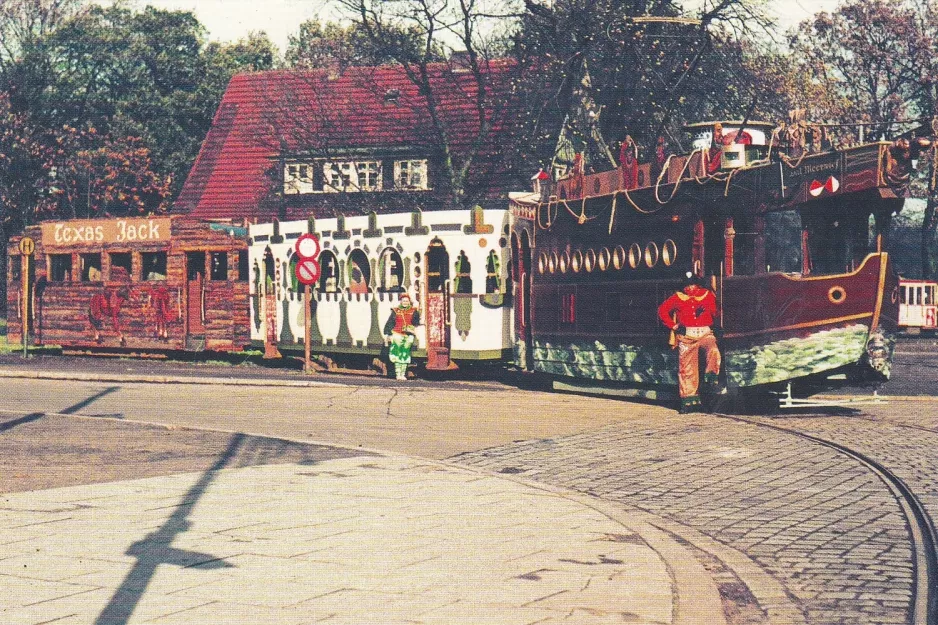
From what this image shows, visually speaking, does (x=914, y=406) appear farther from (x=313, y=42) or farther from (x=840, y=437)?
(x=313, y=42)

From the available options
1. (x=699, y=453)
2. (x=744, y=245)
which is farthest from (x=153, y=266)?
(x=699, y=453)

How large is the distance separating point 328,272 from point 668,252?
33.2ft

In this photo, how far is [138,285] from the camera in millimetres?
31156

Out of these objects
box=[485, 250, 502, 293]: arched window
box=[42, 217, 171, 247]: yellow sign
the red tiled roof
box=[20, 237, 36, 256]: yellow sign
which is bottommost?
box=[485, 250, 502, 293]: arched window

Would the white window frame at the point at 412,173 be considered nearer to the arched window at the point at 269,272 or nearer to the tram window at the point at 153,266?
the tram window at the point at 153,266

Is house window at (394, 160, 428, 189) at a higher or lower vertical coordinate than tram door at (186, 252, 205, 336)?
higher

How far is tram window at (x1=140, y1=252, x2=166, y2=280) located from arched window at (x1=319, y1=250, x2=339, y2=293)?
5.26 metres

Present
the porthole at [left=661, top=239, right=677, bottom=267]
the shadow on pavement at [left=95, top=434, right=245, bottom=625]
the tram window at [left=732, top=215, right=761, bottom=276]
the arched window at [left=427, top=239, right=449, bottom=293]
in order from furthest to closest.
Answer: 1. the arched window at [left=427, top=239, right=449, bottom=293]
2. the porthole at [left=661, top=239, right=677, bottom=267]
3. the tram window at [left=732, top=215, right=761, bottom=276]
4. the shadow on pavement at [left=95, top=434, right=245, bottom=625]

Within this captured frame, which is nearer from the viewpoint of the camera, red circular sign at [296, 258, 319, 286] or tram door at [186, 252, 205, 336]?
red circular sign at [296, 258, 319, 286]

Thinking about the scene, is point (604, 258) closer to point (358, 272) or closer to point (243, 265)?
point (358, 272)

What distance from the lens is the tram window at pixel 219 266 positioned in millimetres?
30484

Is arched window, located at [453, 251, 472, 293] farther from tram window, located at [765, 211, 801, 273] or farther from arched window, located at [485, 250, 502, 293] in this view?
tram window, located at [765, 211, 801, 273]

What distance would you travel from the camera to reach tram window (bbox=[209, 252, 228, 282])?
30484 mm

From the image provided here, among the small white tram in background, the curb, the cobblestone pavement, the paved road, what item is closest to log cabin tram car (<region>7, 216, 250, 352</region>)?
the curb
